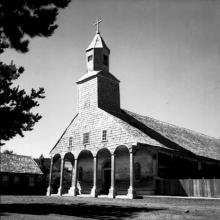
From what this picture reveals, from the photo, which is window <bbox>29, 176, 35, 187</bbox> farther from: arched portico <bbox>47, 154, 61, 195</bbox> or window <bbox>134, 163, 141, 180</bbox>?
window <bbox>134, 163, 141, 180</bbox>

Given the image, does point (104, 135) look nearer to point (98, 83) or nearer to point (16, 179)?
point (98, 83)

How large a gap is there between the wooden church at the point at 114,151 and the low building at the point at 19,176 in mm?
11861

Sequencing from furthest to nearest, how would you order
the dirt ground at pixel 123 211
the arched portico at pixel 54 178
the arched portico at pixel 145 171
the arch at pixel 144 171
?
1. the arched portico at pixel 54 178
2. the arch at pixel 144 171
3. the arched portico at pixel 145 171
4. the dirt ground at pixel 123 211

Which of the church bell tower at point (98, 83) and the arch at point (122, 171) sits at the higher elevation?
the church bell tower at point (98, 83)

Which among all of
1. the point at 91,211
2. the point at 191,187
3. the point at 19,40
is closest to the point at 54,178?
the point at 191,187

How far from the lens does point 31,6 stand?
808cm

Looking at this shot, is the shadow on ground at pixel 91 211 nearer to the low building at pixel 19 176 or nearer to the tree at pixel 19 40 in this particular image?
the tree at pixel 19 40

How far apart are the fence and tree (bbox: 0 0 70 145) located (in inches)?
567

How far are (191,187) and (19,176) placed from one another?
28.2 meters

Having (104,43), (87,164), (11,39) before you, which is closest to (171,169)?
(87,164)

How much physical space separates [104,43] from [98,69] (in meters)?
3.32

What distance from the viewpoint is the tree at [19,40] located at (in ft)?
25.6

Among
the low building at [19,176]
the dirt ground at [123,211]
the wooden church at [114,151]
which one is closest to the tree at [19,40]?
the dirt ground at [123,211]

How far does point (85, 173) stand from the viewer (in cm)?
3138
